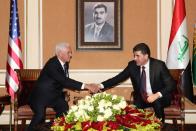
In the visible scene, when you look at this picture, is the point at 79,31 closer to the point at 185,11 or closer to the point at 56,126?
the point at 185,11

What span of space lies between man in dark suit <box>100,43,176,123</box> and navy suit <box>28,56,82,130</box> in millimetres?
826

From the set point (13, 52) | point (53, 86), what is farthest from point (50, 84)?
point (13, 52)

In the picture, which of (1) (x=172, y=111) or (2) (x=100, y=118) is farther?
(1) (x=172, y=111)

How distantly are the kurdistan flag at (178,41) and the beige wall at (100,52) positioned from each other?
0.50 m

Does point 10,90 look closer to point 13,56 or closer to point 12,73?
point 12,73

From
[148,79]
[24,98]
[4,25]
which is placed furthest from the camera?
[4,25]

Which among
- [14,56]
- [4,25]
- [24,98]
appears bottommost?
[24,98]

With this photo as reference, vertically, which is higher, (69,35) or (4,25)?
(4,25)

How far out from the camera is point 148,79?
5312 millimetres

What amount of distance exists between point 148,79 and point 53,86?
1314mm

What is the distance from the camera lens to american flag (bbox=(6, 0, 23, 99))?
Result: 257 inches

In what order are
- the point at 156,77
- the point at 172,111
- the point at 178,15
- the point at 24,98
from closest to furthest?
the point at 156,77 < the point at 172,111 < the point at 24,98 < the point at 178,15

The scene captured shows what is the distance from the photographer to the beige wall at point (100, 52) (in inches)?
273

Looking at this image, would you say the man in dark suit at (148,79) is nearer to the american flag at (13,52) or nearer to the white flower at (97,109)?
the white flower at (97,109)
